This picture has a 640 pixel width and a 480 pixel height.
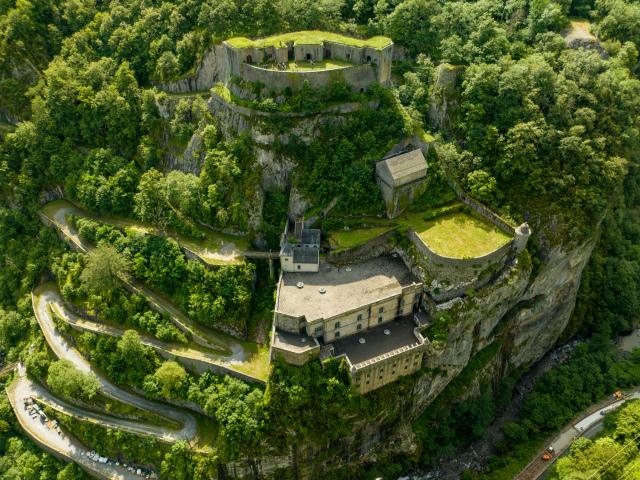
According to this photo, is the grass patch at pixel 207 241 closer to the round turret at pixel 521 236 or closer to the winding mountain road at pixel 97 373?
the winding mountain road at pixel 97 373

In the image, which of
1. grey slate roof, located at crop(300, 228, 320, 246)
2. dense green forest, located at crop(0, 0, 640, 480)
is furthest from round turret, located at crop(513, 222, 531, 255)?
grey slate roof, located at crop(300, 228, 320, 246)

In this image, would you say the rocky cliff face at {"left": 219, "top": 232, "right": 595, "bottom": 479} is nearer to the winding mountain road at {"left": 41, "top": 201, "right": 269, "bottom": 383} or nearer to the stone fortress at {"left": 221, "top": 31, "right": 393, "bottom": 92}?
the winding mountain road at {"left": 41, "top": 201, "right": 269, "bottom": 383}

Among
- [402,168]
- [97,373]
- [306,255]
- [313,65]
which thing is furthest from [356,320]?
[97,373]

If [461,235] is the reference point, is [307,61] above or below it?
above

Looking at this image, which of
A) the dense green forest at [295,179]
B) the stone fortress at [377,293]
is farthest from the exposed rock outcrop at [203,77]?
the stone fortress at [377,293]

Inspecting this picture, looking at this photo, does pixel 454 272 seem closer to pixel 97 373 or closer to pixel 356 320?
pixel 356 320

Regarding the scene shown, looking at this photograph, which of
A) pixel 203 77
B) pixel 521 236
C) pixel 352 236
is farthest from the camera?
pixel 203 77

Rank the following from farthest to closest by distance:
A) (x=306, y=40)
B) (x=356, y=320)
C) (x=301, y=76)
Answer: (x=306, y=40)
(x=301, y=76)
(x=356, y=320)
